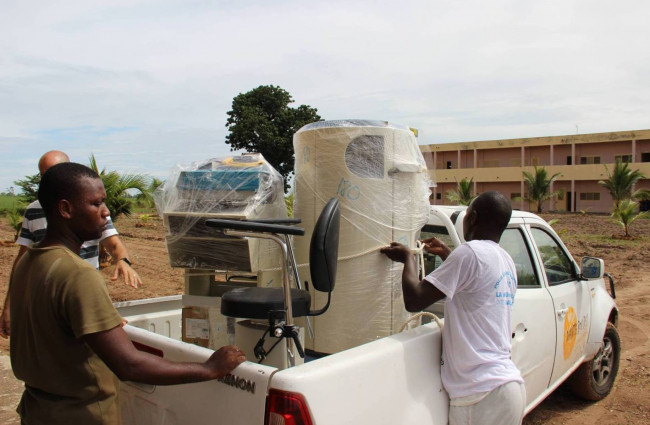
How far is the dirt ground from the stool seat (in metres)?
2.78

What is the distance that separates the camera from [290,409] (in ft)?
5.38

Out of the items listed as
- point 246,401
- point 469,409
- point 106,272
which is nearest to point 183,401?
point 246,401

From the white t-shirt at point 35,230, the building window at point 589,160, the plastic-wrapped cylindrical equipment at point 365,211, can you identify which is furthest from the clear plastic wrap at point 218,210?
the building window at point 589,160

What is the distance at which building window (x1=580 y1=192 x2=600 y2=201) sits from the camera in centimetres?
3631

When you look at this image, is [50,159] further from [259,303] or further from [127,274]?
[259,303]

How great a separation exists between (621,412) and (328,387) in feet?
11.7

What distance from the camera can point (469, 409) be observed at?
6.95ft

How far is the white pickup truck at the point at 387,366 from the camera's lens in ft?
5.59

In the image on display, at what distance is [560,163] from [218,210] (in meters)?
39.9

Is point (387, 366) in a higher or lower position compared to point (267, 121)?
lower

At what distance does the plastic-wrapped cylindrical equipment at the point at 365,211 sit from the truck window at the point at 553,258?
1.39 metres

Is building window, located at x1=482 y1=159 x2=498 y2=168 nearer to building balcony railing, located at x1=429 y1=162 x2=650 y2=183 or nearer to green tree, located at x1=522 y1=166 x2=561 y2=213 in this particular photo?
building balcony railing, located at x1=429 y1=162 x2=650 y2=183

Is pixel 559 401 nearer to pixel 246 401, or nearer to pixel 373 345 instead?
pixel 373 345

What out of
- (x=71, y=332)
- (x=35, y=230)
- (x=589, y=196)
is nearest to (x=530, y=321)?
(x=71, y=332)
